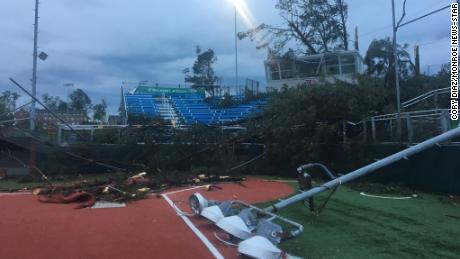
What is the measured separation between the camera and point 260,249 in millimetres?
5664

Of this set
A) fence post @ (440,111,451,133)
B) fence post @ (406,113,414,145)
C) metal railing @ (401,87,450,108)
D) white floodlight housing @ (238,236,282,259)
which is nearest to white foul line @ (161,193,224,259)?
white floodlight housing @ (238,236,282,259)

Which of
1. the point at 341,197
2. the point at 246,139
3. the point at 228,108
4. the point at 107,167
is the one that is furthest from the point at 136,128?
the point at 228,108

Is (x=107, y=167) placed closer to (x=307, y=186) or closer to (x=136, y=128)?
(x=136, y=128)

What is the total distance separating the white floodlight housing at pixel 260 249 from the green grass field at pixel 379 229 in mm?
1013

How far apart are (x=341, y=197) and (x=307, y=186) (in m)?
4.21

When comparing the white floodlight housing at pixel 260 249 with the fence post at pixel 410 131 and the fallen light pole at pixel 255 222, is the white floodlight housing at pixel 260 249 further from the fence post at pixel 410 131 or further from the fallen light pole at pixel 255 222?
the fence post at pixel 410 131

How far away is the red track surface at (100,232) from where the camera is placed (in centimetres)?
692

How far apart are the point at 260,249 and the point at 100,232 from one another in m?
3.87

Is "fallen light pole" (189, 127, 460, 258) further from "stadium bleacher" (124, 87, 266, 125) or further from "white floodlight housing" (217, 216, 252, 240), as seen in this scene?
"stadium bleacher" (124, 87, 266, 125)

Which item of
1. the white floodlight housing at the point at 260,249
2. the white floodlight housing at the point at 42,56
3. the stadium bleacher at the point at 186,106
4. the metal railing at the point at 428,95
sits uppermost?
the white floodlight housing at the point at 42,56

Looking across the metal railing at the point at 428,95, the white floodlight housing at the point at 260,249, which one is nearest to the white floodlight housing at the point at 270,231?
the white floodlight housing at the point at 260,249

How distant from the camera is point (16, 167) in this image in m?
19.6

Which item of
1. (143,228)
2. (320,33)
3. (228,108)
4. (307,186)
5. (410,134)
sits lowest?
(143,228)

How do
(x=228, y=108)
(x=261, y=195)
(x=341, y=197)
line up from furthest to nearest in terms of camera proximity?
(x=228, y=108), (x=261, y=195), (x=341, y=197)
